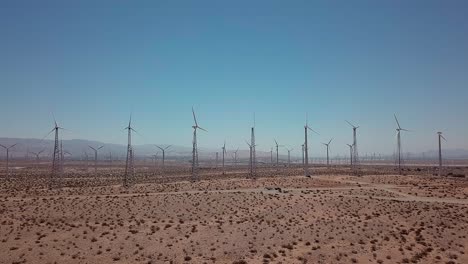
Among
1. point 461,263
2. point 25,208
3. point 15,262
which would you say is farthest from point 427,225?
point 25,208

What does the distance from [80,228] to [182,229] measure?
454 inches

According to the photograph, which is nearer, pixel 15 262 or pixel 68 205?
pixel 15 262

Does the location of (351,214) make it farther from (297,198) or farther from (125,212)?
(125,212)

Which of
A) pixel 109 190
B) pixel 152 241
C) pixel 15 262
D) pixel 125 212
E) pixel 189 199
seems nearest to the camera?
pixel 15 262

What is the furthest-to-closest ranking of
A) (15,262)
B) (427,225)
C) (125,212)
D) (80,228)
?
1. (125,212)
2. (427,225)
3. (80,228)
4. (15,262)

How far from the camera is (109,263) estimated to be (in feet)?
118

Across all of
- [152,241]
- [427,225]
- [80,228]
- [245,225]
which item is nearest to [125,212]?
[80,228]

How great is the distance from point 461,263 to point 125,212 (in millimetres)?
39182

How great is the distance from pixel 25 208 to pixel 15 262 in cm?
2150

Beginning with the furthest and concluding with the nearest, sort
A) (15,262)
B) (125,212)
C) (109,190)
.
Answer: (109,190) → (125,212) → (15,262)

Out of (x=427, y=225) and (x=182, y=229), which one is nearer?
(x=182, y=229)

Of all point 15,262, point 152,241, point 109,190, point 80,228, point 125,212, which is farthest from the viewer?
point 109,190

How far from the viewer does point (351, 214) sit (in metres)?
55.9

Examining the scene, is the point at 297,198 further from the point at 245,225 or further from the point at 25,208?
the point at 25,208
